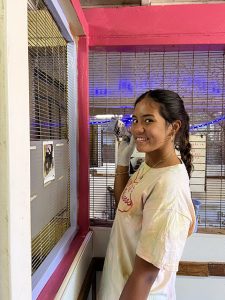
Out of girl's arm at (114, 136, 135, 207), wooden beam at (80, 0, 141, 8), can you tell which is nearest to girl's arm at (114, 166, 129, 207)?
girl's arm at (114, 136, 135, 207)

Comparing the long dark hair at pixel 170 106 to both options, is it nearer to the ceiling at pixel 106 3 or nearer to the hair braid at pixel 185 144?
the hair braid at pixel 185 144

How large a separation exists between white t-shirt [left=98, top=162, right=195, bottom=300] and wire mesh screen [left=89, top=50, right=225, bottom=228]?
1.96 ft

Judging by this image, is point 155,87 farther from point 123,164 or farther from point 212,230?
point 212,230

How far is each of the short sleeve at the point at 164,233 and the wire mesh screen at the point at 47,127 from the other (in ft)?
1.27

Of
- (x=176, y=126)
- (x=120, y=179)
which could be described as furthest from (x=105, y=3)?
(x=176, y=126)

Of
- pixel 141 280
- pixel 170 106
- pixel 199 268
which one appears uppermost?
pixel 170 106

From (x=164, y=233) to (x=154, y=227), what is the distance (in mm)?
38

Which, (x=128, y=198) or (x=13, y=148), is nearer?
(x=13, y=148)

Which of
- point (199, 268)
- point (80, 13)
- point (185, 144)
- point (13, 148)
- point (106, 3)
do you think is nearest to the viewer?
point (13, 148)

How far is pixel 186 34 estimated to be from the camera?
1.54 m

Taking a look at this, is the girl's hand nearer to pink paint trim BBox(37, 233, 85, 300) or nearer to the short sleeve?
pink paint trim BBox(37, 233, 85, 300)

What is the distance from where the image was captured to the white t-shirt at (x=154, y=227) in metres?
0.90

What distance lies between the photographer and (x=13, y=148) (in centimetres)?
55

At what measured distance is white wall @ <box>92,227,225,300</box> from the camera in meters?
1.66
